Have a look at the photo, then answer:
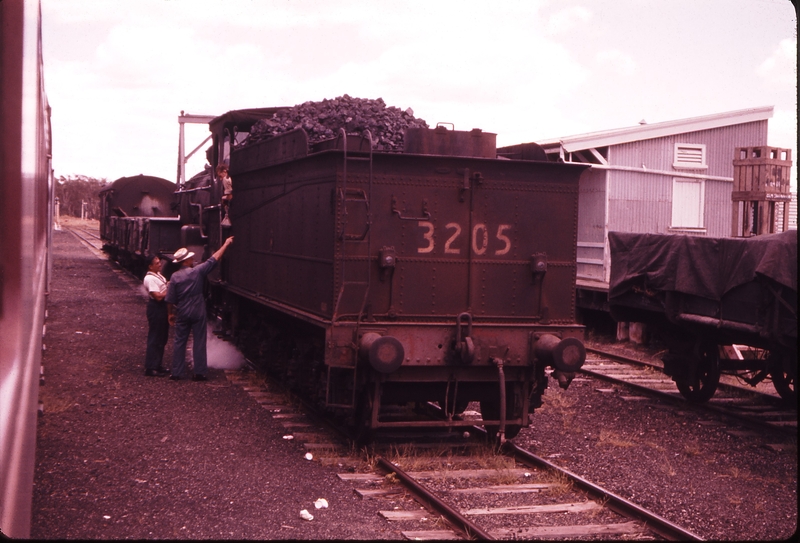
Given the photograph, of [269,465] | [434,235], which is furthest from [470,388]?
[269,465]

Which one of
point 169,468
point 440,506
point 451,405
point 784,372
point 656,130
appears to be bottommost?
point 169,468

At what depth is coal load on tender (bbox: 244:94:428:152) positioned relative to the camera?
9109 mm

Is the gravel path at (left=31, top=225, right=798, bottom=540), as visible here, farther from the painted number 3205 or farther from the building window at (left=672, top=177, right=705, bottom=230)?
the building window at (left=672, top=177, right=705, bottom=230)

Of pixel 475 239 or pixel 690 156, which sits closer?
pixel 475 239

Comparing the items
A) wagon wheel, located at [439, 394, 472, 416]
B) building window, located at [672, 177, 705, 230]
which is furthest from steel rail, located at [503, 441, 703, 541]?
building window, located at [672, 177, 705, 230]

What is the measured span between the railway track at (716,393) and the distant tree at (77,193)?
90.4m

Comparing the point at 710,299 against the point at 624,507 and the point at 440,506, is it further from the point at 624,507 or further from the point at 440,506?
the point at 440,506

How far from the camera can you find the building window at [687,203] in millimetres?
20922

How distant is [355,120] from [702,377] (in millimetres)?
5677

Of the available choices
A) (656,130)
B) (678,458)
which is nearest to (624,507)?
(678,458)

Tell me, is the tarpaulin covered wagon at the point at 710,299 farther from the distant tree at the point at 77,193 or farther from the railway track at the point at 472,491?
the distant tree at the point at 77,193

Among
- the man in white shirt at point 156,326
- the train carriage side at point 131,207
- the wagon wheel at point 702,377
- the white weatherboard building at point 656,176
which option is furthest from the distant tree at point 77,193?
the wagon wheel at point 702,377

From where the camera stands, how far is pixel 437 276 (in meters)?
7.85

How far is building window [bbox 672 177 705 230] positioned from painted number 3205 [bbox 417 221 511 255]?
46.4ft
